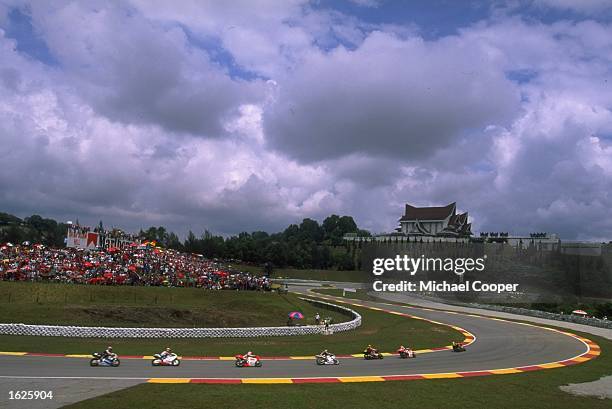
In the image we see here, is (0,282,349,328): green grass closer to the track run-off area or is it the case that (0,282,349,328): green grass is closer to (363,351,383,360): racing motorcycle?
the track run-off area

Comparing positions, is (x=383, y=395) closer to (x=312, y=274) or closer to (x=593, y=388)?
(x=593, y=388)

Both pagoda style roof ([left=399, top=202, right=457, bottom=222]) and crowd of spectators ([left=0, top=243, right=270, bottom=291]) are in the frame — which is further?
pagoda style roof ([left=399, top=202, right=457, bottom=222])

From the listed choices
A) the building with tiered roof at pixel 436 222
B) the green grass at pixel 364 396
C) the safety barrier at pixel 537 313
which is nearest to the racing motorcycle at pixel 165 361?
the green grass at pixel 364 396

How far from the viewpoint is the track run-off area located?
17672 mm

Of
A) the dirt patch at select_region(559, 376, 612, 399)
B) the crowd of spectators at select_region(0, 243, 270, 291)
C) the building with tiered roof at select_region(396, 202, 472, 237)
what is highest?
the building with tiered roof at select_region(396, 202, 472, 237)

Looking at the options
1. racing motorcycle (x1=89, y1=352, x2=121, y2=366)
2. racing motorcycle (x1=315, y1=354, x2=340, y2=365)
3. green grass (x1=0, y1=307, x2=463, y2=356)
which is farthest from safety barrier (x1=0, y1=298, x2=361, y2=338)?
racing motorcycle (x1=315, y1=354, x2=340, y2=365)

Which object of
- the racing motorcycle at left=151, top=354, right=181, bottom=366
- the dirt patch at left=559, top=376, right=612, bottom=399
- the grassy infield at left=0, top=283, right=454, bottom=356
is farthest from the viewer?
the grassy infield at left=0, top=283, right=454, bottom=356

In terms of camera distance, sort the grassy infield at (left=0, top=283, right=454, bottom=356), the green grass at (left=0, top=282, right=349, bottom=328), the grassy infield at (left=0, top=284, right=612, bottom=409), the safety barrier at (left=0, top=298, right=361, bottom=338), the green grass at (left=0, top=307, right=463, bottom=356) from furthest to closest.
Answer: the green grass at (left=0, top=282, right=349, bottom=328) → the safety barrier at (left=0, top=298, right=361, bottom=338) → the grassy infield at (left=0, top=283, right=454, bottom=356) → the green grass at (left=0, top=307, right=463, bottom=356) → the grassy infield at (left=0, top=284, right=612, bottom=409)

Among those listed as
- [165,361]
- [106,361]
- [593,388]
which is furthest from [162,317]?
[593,388]

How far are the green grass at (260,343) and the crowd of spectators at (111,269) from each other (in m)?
21.3

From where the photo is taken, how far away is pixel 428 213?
396ft

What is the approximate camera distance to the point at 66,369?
18.3m

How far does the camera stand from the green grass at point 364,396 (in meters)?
13.8

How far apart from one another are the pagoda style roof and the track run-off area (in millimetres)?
87422
